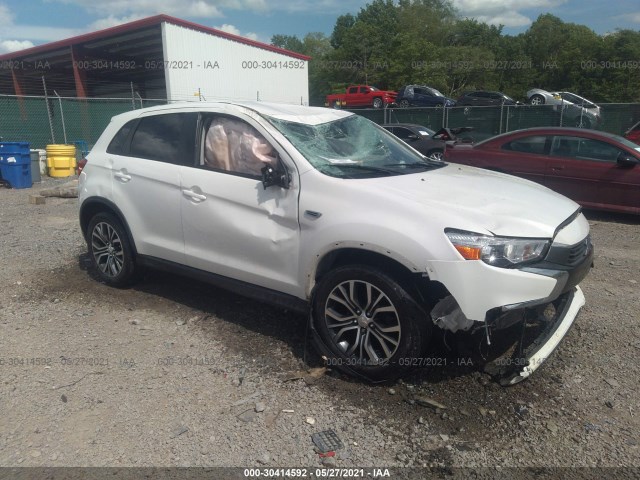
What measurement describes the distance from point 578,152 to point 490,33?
68.9 metres

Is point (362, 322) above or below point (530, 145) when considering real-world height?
below

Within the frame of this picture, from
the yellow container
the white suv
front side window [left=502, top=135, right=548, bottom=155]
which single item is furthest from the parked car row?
the white suv

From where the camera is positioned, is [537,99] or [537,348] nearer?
[537,348]

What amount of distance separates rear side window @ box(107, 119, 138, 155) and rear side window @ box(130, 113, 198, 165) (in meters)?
0.10

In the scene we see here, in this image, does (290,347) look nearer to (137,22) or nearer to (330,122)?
(330,122)

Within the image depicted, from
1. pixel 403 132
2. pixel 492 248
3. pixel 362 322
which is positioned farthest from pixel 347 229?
pixel 403 132

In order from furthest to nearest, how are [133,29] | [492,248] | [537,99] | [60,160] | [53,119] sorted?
1. [537,99]
2. [133,29]
3. [53,119]
4. [60,160]
5. [492,248]

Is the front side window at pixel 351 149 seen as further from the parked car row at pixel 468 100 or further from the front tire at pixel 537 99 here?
the front tire at pixel 537 99

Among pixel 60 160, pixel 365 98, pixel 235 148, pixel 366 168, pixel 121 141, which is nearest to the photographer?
pixel 366 168

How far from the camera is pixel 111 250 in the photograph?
16.0 ft

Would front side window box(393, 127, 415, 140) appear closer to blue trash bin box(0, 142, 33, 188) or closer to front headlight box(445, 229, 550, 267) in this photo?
blue trash bin box(0, 142, 33, 188)

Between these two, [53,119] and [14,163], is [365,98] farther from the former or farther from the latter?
[14,163]

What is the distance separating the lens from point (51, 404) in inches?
124

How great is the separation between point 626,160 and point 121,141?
7.17 meters
